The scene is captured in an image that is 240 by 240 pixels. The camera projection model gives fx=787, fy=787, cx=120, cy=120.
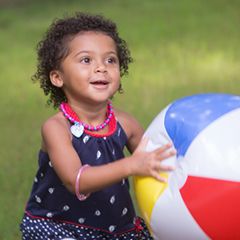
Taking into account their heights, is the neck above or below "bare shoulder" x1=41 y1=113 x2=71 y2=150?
above

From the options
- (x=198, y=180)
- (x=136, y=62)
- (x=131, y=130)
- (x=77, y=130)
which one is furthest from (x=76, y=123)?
(x=136, y=62)

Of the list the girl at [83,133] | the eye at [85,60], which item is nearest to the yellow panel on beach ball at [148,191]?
the girl at [83,133]

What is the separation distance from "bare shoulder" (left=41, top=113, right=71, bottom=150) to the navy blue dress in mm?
104

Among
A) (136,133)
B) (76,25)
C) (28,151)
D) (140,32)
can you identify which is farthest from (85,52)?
(140,32)

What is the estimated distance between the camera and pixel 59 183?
3.58m

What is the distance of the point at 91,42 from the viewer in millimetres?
3520

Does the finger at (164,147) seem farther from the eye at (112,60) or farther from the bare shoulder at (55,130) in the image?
the eye at (112,60)

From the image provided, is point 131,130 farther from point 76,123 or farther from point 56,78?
point 56,78

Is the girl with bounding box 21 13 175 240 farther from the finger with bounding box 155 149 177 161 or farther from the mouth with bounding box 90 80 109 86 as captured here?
the finger with bounding box 155 149 177 161

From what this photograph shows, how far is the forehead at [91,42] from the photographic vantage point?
11.5 feet

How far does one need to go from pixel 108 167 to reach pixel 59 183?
1.60 feet

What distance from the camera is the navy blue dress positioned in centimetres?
354

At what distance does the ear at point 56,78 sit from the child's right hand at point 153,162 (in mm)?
685

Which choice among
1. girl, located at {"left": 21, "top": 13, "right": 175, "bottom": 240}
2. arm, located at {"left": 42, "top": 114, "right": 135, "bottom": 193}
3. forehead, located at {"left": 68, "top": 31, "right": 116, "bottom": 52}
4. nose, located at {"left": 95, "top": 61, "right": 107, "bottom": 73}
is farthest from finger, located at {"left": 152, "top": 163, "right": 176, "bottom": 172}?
forehead, located at {"left": 68, "top": 31, "right": 116, "bottom": 52}
